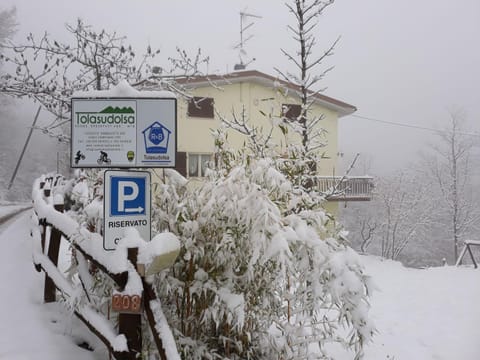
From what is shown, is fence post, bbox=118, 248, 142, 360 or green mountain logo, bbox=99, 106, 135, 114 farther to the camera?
green mountain logo, bbox=99, 106, 135, 114

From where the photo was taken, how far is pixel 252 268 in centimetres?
253

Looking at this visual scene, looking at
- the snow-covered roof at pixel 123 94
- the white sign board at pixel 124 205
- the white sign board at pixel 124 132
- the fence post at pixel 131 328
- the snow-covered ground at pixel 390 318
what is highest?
the snow-covered roof at pixel 123 94

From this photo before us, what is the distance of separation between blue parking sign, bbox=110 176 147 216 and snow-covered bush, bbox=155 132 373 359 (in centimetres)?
36

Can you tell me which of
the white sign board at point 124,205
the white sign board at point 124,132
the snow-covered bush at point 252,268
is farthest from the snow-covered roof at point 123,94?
the snow-covered bush at point 252,268

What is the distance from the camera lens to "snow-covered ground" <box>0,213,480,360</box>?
276cm

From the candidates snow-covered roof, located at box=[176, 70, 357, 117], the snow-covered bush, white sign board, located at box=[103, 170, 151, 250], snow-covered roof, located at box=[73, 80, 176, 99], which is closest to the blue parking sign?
white sign board, located at box=[103, 170, 151, 250]

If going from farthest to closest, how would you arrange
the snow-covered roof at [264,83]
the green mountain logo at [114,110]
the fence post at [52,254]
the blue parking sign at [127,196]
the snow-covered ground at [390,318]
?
A: the snow-covered roof at [264,83]
the fence post at [52,254]
the snow-covered ground at [390,318]
the green mountain logo at [114,110]
the blue parking sign at [127,196]

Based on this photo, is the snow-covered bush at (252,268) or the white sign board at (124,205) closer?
the white sign board at (124,205)

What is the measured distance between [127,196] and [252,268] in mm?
885

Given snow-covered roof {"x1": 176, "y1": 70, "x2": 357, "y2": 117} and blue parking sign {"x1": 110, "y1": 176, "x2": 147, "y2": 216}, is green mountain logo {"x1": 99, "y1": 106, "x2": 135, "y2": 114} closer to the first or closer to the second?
blue parking sign {"x1": 110, "y1": 176, "x2": 147, "y2": 216}

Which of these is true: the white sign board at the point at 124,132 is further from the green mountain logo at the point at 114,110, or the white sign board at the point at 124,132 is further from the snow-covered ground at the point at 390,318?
A: the snow-covered ground at the point at 390,318

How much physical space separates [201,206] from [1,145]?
49234 millimetres

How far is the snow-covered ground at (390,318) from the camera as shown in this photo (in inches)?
109

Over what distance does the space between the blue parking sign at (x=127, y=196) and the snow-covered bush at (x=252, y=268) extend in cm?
36
